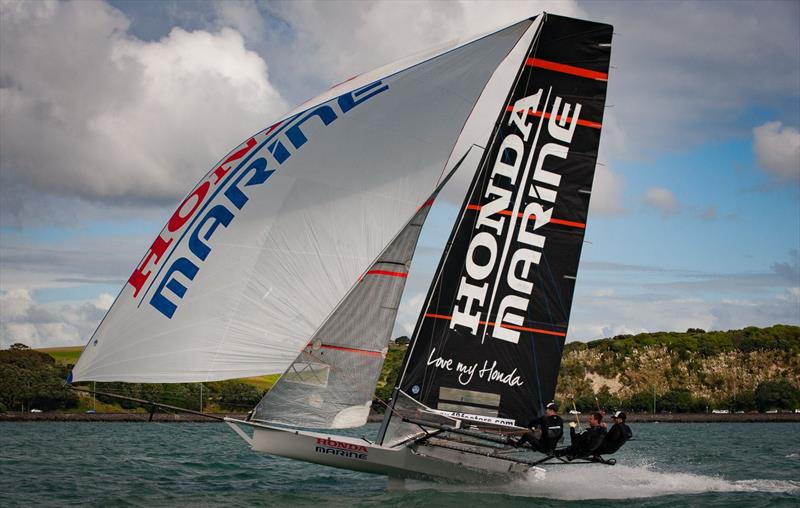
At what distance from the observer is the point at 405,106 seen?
14.9 m

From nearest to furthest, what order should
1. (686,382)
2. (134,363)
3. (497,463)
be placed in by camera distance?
(134,363) → (497,463) → (686,382)

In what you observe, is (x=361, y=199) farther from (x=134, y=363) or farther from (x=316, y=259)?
(x=134, y=363)

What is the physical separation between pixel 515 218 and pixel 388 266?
2521 mm

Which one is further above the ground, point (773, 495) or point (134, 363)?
point (134, 363)

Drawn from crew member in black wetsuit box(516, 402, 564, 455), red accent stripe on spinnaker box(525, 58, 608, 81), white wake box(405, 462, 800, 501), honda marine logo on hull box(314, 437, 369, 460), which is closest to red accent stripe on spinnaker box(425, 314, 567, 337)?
crew member in black wetsuit box(516, 402, 564, 455)

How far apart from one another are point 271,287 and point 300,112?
9.77 feet

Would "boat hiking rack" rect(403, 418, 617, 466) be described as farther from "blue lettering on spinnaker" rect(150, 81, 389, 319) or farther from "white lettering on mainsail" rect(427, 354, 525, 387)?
"blue lettering on spinnaker" rect(150, 81, 389, 319)

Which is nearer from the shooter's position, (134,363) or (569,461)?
(134,363)

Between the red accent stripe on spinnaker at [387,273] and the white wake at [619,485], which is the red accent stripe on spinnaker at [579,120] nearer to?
the red accent stripe on spinnaker at [387,273]

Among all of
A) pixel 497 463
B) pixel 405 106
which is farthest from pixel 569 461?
pixel 405 106

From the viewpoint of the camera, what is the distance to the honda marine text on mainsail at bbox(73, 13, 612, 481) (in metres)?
13.8

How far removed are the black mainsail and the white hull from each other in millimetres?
931

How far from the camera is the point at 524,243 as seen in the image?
15.9 metres

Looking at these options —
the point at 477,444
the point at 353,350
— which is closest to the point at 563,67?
the point at 353,350
